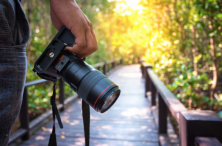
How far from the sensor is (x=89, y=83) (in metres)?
0.90

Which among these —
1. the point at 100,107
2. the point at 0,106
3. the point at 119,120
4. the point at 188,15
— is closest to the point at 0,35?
the point at 0,106

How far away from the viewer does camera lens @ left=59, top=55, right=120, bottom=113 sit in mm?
883

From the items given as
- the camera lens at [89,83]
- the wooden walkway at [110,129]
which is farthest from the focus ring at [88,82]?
the wooden walkway at [110,129]

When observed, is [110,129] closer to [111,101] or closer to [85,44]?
[111,101]

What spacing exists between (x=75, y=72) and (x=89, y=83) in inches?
3.6

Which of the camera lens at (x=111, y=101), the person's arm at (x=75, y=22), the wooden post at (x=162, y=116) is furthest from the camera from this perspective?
the wooden post at (x=162, y=116)

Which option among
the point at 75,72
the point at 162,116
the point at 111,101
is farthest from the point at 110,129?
the point at 75,72

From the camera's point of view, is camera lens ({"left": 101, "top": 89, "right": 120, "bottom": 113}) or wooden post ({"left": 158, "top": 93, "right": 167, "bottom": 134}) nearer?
camera lens ({"left": 101, "top": 89, "right": 120, "bottom": 113})

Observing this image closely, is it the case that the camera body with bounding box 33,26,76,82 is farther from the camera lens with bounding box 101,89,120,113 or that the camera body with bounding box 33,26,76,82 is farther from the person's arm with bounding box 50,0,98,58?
the camera lens with bounding box 101,89,120,113

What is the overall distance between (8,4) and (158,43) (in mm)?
4180

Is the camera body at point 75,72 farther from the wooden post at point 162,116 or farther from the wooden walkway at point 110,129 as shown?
the wooden walkway at point 110,129

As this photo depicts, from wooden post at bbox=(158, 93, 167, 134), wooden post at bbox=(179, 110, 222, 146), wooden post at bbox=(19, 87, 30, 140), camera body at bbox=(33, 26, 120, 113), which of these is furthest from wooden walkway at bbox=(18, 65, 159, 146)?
camera body at bbox=(33, 26, 120, 113)

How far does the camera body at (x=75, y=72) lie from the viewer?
89 cm

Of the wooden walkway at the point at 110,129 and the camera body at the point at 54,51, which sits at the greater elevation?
the camera body at the point at 54,51
